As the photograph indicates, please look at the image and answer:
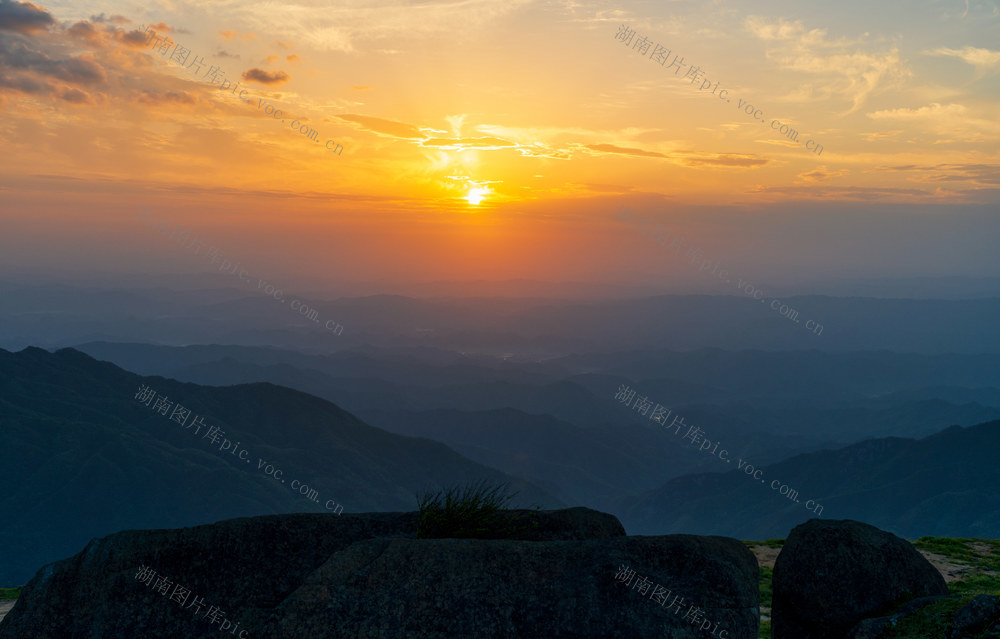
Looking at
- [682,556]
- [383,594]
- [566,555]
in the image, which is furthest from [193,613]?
[682,556]

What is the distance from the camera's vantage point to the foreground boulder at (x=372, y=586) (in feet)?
29.5

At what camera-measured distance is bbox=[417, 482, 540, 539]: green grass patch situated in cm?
1134

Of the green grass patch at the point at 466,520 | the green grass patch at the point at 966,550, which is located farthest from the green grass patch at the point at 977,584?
the green grass patch at the point at 466,520

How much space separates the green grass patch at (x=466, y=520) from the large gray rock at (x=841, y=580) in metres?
5.60

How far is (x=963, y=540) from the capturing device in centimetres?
2709

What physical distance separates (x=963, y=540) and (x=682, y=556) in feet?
83.9

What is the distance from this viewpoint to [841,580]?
1191 cm

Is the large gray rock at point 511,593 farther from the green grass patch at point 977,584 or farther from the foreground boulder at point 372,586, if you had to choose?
the green grass patch at point 977,584

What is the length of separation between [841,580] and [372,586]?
9165mm

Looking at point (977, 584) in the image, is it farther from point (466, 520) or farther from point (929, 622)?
point (466, 520)

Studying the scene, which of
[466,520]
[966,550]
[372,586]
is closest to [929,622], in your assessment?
[466,520]

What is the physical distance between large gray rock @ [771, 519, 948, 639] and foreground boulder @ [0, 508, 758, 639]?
277 centimetres

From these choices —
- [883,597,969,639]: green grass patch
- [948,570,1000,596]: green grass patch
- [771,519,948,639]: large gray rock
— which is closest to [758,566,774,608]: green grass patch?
[771,519,948,639]: large gray rock

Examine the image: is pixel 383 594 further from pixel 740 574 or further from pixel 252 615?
pixel 740 574
